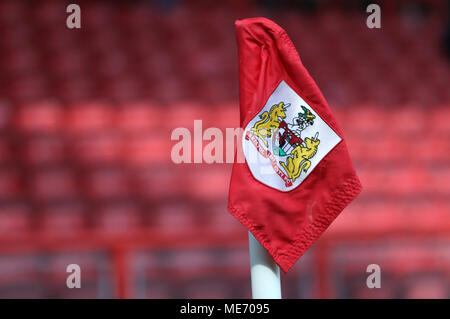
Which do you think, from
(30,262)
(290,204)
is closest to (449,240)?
(290,204)

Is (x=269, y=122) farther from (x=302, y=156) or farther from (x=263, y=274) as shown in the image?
(x=263, y=274)

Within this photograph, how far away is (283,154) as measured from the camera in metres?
0.60

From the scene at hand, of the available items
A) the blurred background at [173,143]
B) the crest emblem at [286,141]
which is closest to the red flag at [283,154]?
the crest emblem at [286,141]

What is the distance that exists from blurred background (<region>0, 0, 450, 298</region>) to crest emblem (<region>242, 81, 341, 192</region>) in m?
0.52

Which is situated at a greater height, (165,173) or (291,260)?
(165,173)

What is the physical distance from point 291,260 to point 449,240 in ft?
2.42

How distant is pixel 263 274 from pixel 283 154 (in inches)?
5.4

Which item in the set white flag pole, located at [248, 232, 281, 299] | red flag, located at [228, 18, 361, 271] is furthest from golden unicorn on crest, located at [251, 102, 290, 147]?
white flag pole, located at [248, 232, 281, 299]

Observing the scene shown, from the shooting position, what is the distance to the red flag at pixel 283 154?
0.59 meters

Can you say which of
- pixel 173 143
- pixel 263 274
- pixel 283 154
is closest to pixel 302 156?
pixel 283 154

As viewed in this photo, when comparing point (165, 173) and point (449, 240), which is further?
point (165, 173)

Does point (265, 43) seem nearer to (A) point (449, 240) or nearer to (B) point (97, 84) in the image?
(A) point (449, 240)

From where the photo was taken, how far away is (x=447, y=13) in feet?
10.5

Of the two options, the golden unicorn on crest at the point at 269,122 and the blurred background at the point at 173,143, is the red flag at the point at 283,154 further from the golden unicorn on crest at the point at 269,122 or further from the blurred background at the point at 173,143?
the blurred background at the point at 173,143
